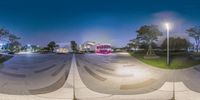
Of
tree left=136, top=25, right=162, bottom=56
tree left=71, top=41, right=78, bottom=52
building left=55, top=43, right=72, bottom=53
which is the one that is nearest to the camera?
building left=55, top=43, right=72, bottom=53

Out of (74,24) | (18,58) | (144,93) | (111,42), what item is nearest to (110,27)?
(111,42)

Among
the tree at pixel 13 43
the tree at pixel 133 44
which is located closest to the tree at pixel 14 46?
the tree at pixel 13 43

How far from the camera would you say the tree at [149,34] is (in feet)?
16.5

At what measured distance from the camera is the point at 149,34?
5.19 meters

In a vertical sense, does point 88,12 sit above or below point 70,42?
above

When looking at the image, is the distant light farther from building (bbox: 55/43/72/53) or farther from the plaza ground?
building (bbox: 55/43/72/53)

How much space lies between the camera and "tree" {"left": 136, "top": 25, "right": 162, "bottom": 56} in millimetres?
5031

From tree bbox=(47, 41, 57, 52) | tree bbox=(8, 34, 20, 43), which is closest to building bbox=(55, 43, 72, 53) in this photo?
tree bbox=(47, 41, 57, 52)

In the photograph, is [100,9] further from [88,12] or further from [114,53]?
[114,53]

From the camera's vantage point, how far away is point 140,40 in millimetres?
5176

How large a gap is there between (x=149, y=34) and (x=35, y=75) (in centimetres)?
250

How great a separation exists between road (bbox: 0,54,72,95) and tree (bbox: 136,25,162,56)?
154cm

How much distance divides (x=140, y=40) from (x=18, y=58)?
7.99 ft

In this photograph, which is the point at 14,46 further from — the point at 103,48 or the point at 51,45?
the point at 103,48
